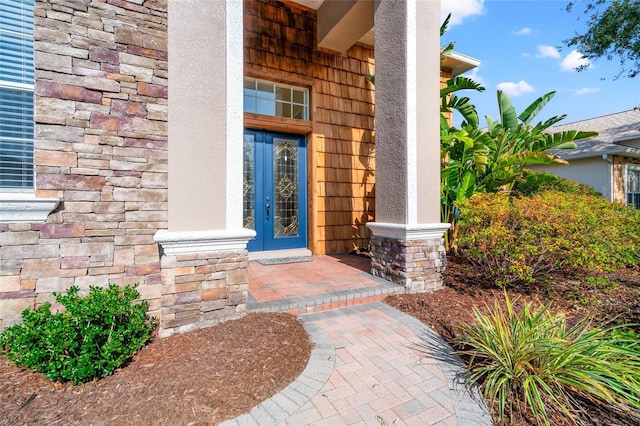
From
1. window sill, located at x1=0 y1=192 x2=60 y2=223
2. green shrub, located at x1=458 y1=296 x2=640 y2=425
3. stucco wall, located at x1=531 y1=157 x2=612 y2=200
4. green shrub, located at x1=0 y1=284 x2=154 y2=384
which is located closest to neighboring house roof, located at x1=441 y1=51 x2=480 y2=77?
stucco wall, located at x1=531 y1=157 x2=612 y2=200

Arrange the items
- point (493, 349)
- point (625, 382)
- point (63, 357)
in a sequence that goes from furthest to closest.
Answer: point (493, 349) < point (63, 357) < point (625, 382)

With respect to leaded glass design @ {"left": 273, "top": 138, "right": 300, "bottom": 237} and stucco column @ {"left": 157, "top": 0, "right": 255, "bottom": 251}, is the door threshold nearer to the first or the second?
leaded glass design @ {"left": 273, "top": 138, "right": 300, "bottom": 237}

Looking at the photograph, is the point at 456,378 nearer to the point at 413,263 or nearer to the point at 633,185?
the point at 413,263

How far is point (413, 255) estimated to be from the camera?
410 centimetres

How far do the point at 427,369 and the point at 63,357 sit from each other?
289 cm

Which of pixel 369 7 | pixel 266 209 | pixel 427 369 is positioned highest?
pixel 369 7

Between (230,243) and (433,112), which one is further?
(433,112)

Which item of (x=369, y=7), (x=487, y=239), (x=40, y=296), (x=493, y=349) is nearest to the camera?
(x=493, y=349)

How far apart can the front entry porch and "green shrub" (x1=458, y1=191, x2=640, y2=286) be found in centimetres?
146

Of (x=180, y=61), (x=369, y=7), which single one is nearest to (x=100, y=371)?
(x=180, y=61)

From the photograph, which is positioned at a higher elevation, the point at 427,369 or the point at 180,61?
the point at 180,61

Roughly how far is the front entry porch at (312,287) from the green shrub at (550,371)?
1612 millimetres

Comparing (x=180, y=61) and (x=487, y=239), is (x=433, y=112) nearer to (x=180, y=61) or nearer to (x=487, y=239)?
(x=487, y=239)

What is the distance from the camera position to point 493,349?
238 centimetres
